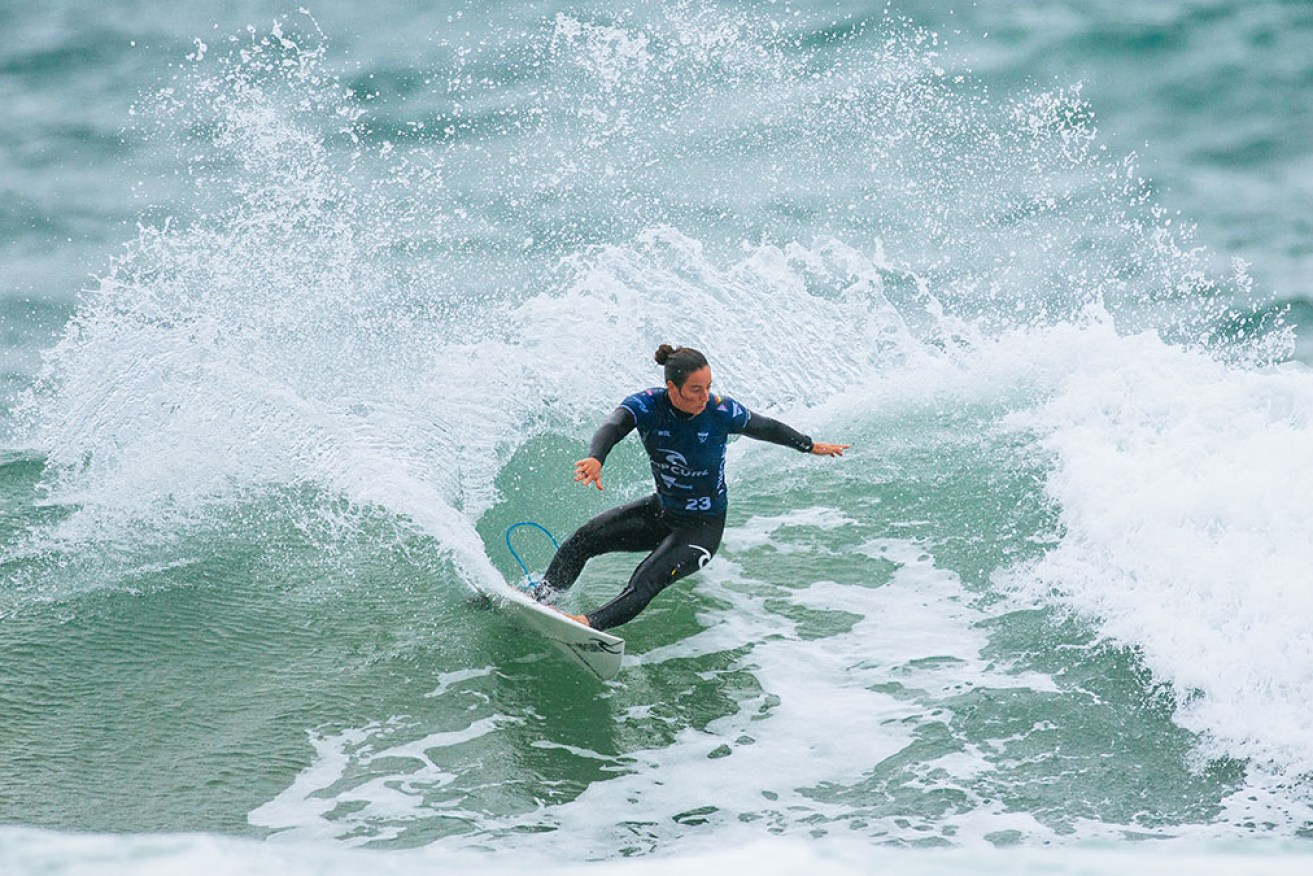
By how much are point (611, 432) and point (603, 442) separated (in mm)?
89

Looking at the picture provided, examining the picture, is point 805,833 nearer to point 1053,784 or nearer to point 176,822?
point 1053,784

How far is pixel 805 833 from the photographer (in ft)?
18.4

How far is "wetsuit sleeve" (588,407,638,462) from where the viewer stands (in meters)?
6.83

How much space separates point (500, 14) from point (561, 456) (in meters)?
11.6

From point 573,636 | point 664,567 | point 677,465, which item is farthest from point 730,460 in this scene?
point 573,636

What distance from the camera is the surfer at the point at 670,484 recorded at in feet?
22.7

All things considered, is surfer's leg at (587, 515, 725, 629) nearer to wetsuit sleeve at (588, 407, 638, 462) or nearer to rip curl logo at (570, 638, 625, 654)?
rip curl logo at (570, 638, 625, 654)

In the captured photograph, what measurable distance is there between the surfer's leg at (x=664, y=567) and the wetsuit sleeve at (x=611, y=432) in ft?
2.06

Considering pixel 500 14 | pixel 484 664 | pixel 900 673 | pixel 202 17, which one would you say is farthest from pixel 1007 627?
pixel 202 17

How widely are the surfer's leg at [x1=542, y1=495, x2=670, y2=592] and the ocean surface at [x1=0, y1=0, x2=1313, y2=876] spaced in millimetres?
416

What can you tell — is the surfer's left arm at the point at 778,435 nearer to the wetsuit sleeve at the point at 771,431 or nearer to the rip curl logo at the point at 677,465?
the wetsuit sleeve at the point at 771,431

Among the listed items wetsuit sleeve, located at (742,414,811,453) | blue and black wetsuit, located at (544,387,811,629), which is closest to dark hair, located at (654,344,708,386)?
blue and black wetsuit, located at (544,387,811,629)

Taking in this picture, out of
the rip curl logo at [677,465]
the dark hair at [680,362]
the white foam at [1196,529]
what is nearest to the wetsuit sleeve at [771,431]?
the rip curl logo at [677,465]

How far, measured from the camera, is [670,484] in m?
7.28
